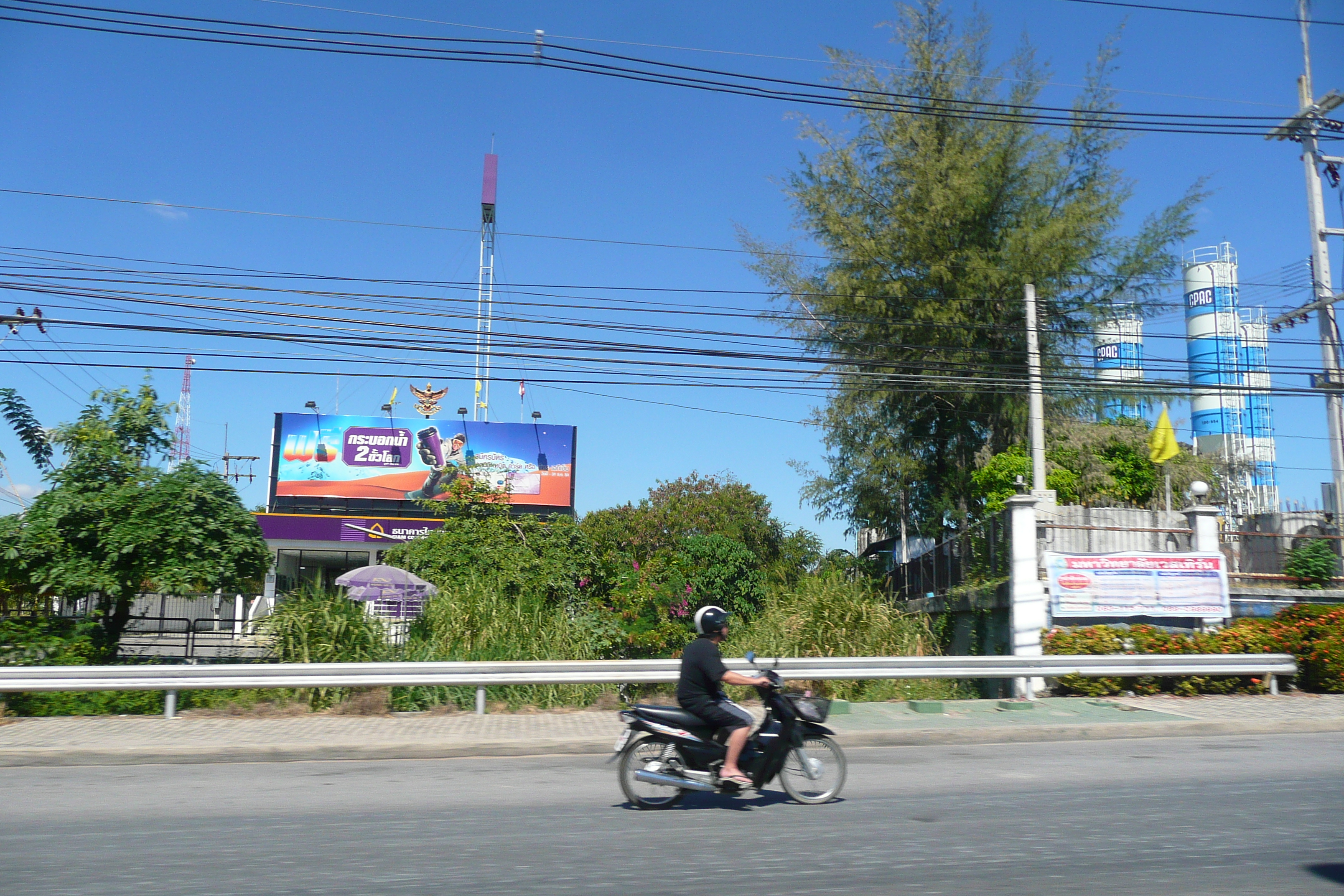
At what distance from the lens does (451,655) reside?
1486cm

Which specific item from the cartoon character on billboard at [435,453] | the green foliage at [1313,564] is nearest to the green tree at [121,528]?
the green foliage at [1313,564]

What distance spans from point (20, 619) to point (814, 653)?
1199 cm

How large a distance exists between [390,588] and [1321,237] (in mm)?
24271

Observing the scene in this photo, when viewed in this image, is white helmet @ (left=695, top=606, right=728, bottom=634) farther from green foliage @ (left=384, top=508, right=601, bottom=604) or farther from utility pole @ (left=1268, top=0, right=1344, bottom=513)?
utility pole @ (left=1268, top=0, right=1344, bottom=513)

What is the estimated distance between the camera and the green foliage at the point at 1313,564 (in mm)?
18734

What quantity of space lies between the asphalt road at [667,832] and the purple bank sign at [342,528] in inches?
1627

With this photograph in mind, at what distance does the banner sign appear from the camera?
16172 millimetres

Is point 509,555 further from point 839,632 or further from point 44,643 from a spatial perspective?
point 44,643

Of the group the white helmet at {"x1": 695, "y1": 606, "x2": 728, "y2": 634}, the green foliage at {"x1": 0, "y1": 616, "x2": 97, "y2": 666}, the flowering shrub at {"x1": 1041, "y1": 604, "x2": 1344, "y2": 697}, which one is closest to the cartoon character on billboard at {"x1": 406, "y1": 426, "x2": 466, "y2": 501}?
the green foliage at {"x1": 0, "y1": 616, "x2": 97, "y2": 666}

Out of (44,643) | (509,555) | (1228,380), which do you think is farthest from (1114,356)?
(1228,380)

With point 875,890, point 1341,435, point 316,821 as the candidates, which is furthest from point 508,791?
point 1341,435

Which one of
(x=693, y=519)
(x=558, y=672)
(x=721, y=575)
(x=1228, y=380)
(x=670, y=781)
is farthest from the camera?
(x=1228, y=380)

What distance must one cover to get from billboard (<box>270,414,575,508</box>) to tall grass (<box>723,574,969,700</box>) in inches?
1403

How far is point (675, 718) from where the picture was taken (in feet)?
25.0
